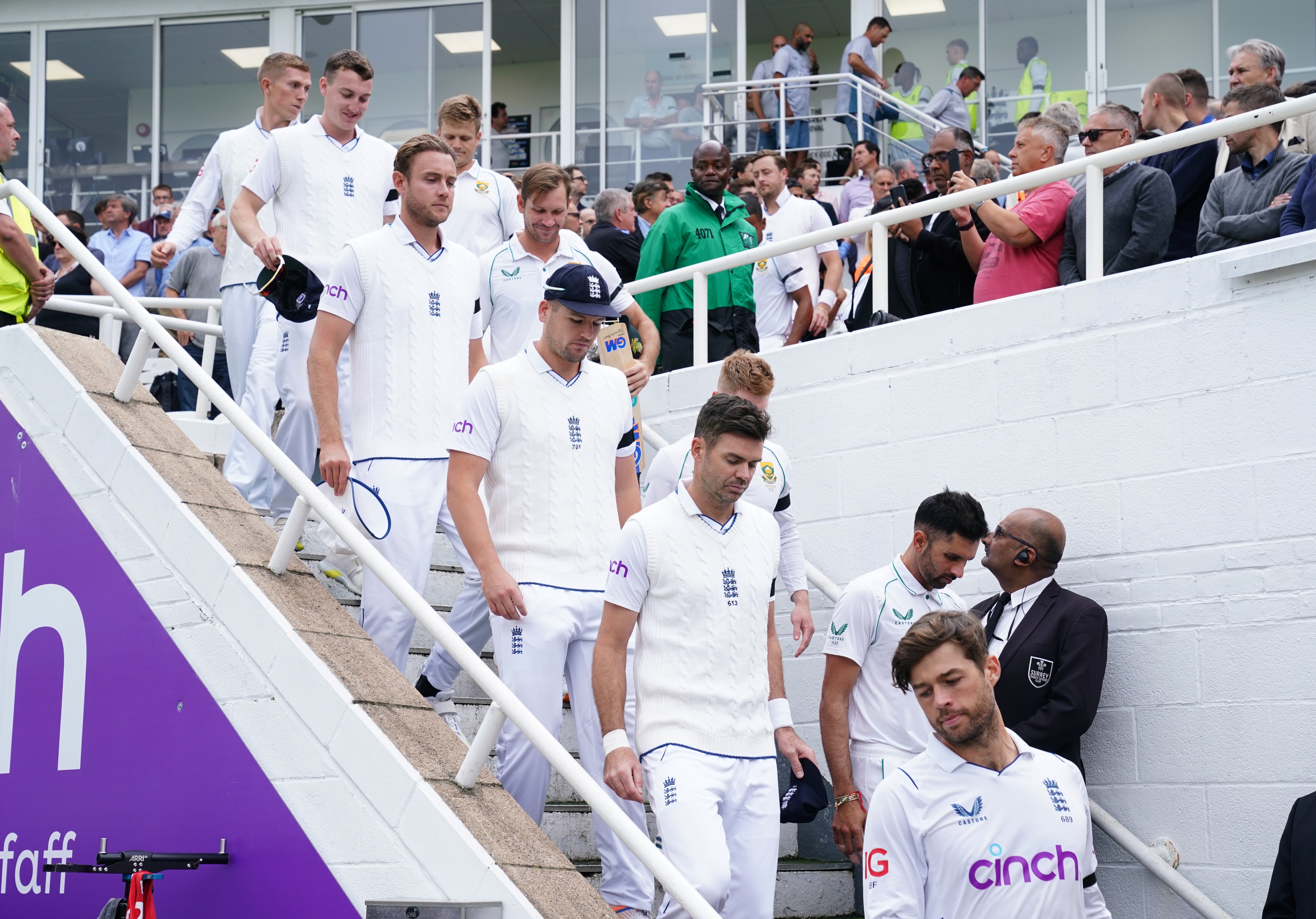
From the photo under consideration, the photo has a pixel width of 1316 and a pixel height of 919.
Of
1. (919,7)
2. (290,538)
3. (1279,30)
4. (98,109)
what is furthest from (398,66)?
(290,538)

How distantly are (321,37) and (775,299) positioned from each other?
39.9ft

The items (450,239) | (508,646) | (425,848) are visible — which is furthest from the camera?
(450,239)

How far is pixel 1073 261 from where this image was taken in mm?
6473

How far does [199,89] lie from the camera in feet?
64.6

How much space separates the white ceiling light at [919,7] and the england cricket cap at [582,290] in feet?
47.6

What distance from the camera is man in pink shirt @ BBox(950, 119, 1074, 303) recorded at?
662 centimetres

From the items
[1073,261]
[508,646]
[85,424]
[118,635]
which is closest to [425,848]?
[508,646]

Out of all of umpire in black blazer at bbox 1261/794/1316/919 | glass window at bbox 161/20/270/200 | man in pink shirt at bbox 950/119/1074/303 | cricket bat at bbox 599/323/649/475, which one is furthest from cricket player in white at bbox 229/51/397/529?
glass window at bbox 161/20/270/200

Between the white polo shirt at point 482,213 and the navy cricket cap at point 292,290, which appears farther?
the white polo shirt at point 482,213

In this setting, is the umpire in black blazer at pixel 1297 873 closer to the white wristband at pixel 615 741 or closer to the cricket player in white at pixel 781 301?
the white wristband at pixel 615 741

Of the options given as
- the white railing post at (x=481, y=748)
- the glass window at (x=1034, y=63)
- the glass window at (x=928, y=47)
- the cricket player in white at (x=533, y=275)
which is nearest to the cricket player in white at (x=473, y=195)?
the cricket player in white at (x=533, y=275)

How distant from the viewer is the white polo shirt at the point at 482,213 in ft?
24.3

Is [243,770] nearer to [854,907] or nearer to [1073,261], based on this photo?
[854,907]

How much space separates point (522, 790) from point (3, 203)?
12.9ft
